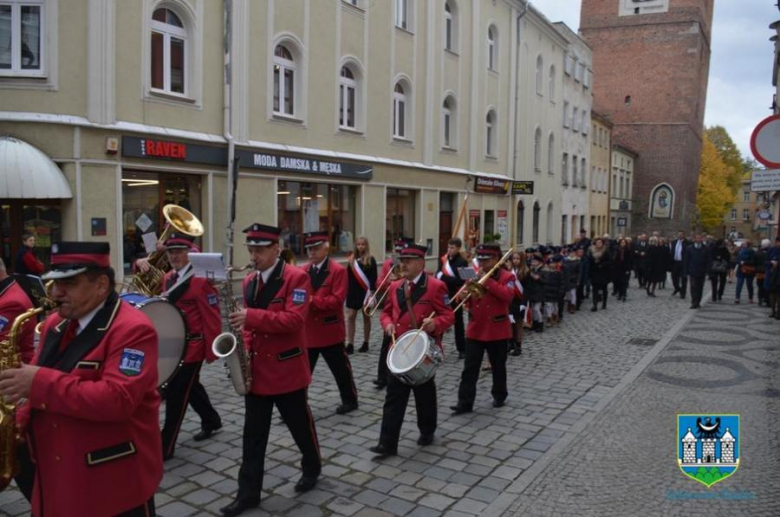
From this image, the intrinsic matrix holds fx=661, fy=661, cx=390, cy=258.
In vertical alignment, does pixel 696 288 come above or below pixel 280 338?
below

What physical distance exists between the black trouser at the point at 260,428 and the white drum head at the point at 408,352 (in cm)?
95

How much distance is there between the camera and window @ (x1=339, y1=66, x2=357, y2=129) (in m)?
19.2

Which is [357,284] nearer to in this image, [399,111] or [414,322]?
[414,322]

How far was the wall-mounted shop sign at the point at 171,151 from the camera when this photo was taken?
13008mm

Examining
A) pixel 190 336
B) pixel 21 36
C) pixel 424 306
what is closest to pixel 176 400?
pixel 190 336

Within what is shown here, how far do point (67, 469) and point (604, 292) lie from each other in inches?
620

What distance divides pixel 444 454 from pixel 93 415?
386 cm

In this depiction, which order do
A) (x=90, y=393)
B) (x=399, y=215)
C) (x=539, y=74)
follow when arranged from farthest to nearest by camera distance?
(x=539, y=74)
(x=399, y=215)
(x=90, y=393)

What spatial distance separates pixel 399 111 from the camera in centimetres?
2219

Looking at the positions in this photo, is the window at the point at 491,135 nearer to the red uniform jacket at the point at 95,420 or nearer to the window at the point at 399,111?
the window at the point at 399,111

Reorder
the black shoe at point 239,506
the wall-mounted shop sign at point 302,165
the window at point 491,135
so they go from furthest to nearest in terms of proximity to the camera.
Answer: the window at point 491,135 < the wall-mounted shop sign at point 302,165 < the black shoe at point 239,506

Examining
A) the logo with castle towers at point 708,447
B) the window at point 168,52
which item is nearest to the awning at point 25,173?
the window at point 168,52

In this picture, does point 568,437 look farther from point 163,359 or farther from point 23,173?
point 23,173

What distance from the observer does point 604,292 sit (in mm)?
17125
